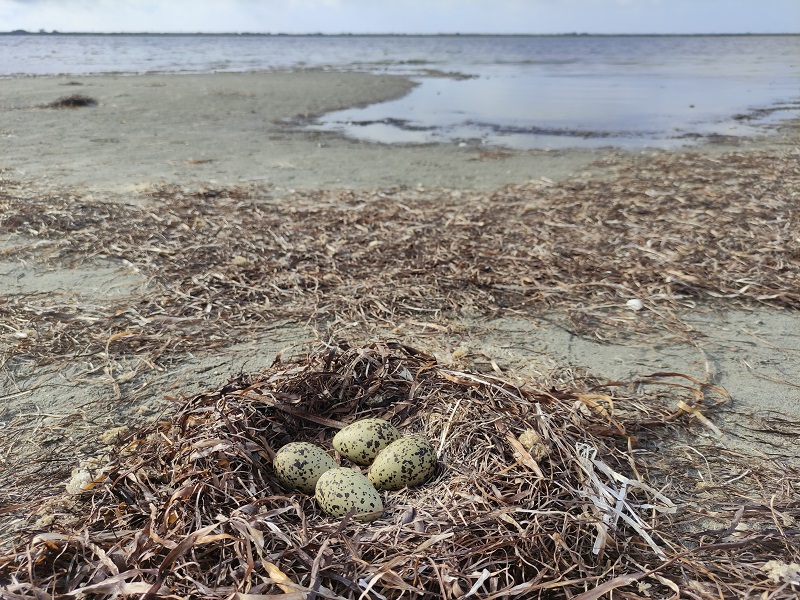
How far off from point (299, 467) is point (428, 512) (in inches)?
21.2

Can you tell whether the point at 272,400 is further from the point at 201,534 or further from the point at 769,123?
the point at 769,123

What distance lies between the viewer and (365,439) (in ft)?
7.80

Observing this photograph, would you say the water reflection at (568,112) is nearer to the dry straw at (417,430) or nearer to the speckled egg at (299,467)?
the dry straw at (417,430)

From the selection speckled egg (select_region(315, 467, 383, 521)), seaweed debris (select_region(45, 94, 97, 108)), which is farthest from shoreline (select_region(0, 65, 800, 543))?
seaweed debris (select_region(45, 94, 97, 108))

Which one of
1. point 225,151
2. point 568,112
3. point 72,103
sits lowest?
point 225,151

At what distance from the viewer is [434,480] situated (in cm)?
227

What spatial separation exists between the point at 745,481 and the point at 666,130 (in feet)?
42.3

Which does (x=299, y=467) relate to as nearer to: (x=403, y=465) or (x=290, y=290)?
(x=403, y=465)

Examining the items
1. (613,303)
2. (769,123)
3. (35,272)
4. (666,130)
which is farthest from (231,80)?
(613,303)

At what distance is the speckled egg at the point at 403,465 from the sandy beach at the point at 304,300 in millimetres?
811

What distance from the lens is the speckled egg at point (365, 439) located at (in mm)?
2375

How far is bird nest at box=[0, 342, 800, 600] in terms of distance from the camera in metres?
1.72

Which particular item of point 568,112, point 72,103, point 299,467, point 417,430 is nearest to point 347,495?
point 299,467

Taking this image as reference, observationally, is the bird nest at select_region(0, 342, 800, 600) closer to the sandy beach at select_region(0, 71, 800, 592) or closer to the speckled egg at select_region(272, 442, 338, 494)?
the speckled egg at select_region(272, 442, 338, 494)
